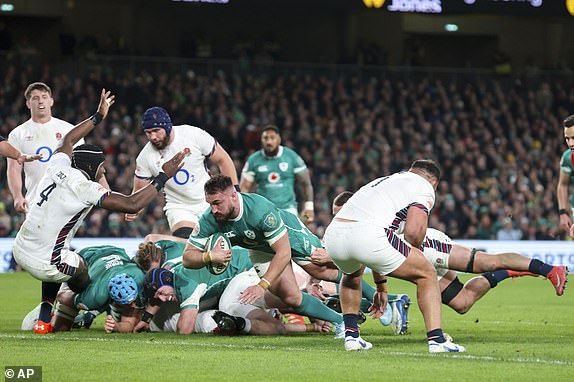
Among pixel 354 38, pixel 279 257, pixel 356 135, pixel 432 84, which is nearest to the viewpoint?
pixel 279 257

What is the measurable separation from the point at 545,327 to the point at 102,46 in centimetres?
2245

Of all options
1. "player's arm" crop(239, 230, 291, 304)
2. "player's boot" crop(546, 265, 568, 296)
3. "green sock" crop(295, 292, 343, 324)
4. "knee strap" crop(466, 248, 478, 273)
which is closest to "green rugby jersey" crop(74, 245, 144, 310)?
"green sock" crop(295, 292, 343, 324)

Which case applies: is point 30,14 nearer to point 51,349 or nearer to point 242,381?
point 51,349

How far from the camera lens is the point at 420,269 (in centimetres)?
897

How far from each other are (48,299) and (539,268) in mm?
4928

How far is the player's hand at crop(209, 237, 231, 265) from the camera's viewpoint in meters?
9.87

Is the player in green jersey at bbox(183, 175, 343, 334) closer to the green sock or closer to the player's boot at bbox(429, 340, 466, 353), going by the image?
the green sock

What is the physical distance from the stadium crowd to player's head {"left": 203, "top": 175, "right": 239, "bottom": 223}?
1427 cm

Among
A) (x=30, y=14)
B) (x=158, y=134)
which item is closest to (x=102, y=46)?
(x=30, y=14)

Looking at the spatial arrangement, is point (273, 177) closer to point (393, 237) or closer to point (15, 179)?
point (15, 179)

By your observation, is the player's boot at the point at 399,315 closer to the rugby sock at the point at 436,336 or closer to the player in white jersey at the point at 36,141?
the rugby sock at the point at 436,336

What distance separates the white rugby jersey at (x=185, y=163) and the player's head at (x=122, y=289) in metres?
2.93

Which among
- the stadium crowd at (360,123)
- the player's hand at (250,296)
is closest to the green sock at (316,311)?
the player's hand at (250,296)

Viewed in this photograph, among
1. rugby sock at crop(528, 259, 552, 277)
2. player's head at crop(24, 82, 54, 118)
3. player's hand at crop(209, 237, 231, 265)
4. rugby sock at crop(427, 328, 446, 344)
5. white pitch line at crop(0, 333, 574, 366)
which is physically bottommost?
white pitch line at crop(0, 333, 574, 366)
